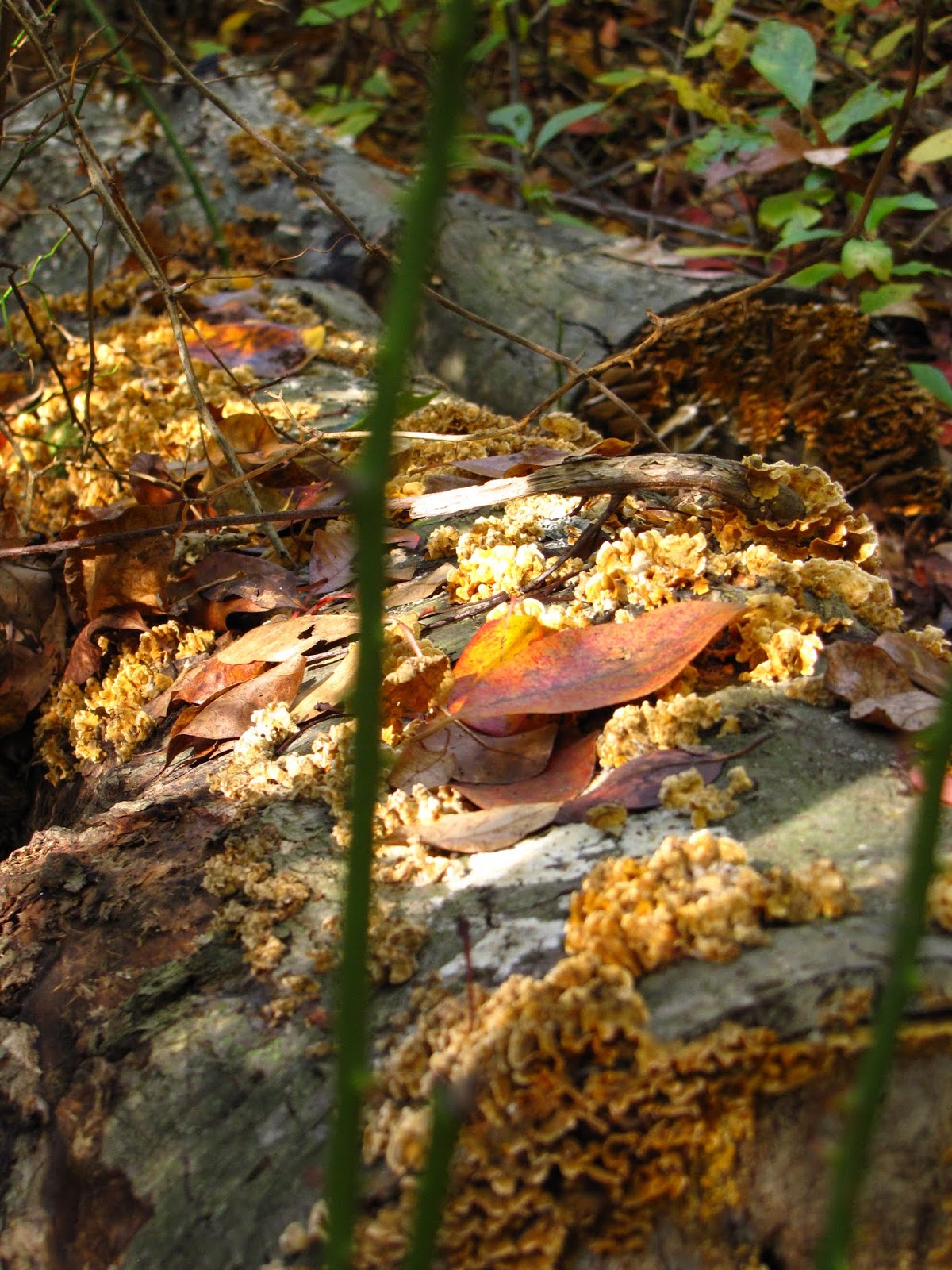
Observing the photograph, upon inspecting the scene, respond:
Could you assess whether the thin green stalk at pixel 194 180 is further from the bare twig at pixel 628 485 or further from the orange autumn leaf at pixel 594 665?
the orange autumn leaf at pixel 594 665

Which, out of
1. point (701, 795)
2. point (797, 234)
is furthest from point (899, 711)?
point (797, 234)

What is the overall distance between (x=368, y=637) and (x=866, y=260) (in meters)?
3.14

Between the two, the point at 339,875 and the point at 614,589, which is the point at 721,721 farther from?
the point at 339,875

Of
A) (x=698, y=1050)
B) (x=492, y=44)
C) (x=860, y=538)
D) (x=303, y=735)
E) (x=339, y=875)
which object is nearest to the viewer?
(x=698, y=1050)

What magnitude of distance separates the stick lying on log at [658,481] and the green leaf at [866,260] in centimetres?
175

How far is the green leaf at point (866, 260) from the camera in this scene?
10.6 feet

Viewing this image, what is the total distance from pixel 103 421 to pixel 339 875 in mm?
1901

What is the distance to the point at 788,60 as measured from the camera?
358 cm

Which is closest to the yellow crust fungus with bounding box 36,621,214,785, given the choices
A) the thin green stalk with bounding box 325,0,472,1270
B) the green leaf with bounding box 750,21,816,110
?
the thin green stalk with bounding box 325,0,472,1270

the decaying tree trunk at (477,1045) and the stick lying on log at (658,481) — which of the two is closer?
the decaying tree trunk at (477,1045)

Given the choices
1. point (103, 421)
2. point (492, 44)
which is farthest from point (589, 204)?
point (103, 421)

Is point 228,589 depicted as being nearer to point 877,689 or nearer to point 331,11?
point 877,689

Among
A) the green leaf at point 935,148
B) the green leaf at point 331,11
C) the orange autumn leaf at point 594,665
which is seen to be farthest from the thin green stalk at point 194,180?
the orange autumn leaf at point 594,665

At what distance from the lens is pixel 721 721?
140cm
